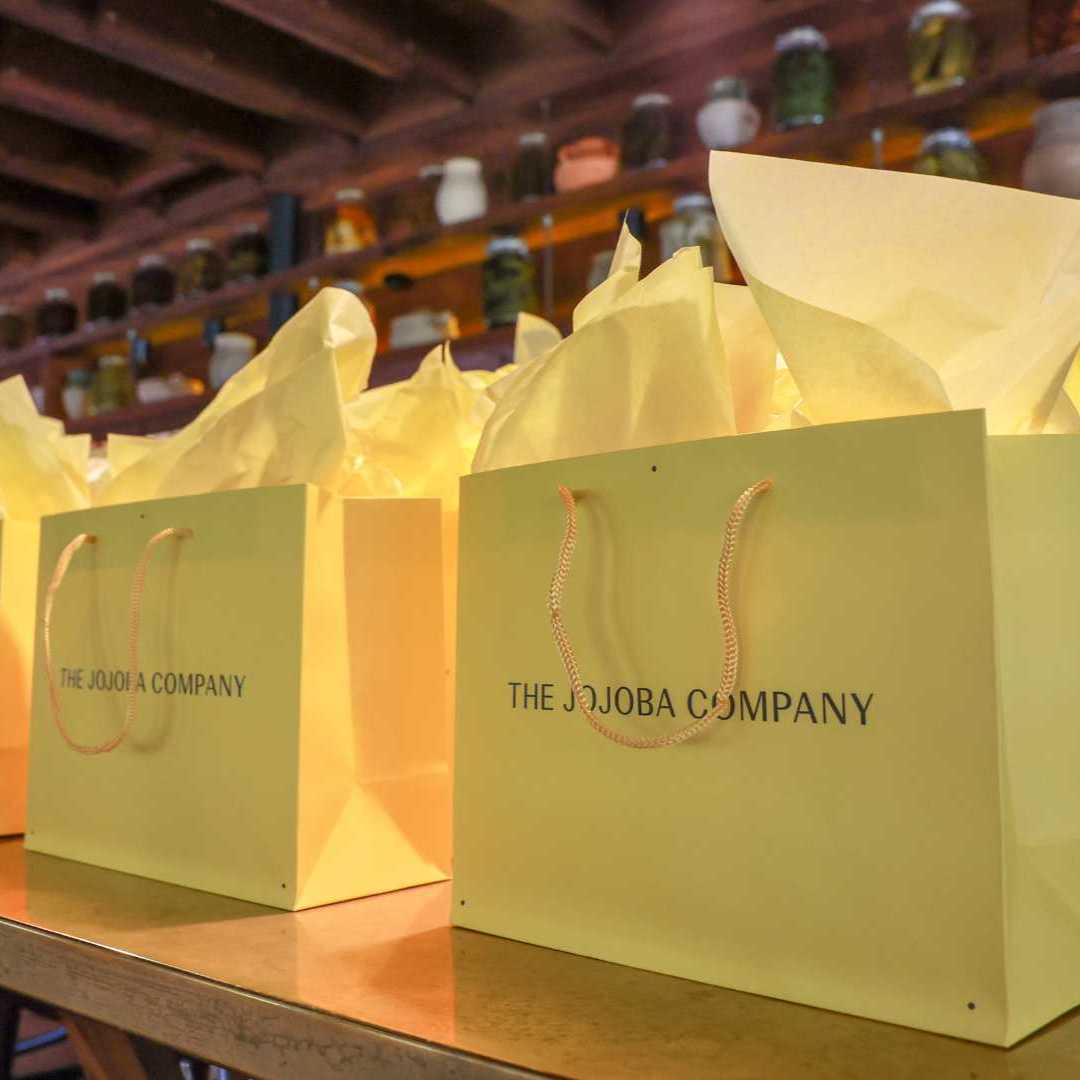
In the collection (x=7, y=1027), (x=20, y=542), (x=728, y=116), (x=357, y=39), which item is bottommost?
(x=7, y=1027)

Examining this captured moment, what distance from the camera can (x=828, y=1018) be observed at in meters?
0.42

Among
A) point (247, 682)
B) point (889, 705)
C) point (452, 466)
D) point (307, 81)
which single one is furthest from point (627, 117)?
point (889, 705)

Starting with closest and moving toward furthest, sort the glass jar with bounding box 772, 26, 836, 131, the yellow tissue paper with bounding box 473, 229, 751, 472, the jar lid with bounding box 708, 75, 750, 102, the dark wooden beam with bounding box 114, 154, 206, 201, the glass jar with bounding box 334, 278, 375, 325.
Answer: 1. the yellow tissue paper with bounding box 473, 229, 751, 472
2. the glass jar with bounding box 772, 26, 836, 131
3. the jar lid with bounding box 708, 75, 750, 102
4. the glass jar with bounding box 334, 278, 375, 325
5. the dark wooden beam with bounding box 114, 154, 206, 201

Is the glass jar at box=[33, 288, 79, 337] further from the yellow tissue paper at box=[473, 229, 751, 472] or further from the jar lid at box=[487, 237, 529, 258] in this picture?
the yellow tissue paper at box=[473, 229, 751, 472]

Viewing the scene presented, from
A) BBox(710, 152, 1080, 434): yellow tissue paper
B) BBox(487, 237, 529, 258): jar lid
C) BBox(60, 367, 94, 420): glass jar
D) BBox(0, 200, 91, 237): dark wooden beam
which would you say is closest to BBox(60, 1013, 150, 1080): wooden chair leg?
BBox(710, 152, 1080, 434): yellow tissue paper

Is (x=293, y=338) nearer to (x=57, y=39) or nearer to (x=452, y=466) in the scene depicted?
(x=452, y=466)

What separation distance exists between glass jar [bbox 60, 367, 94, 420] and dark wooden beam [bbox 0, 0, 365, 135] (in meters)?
1.25

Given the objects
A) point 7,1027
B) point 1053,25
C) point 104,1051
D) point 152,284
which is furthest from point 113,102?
point 104,1051

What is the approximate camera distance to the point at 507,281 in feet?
8.65

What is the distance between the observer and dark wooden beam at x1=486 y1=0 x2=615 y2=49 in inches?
89.8

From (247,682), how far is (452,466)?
0.20 m

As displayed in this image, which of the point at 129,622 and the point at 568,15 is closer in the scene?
the point at 129,622

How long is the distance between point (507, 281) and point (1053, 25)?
3.86 ft

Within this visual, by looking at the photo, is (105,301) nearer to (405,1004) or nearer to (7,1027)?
(7,1027)
